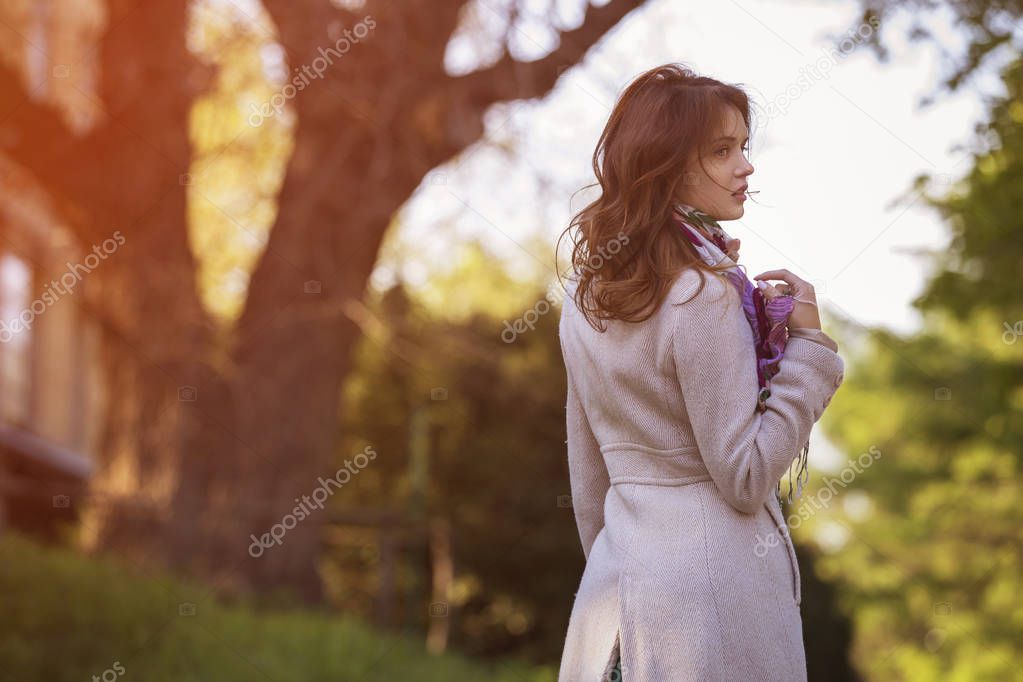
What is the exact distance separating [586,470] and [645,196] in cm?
56

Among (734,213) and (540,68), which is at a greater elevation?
(540,68)

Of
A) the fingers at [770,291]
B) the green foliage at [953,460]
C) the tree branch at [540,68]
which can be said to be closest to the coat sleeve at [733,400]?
the fingers at [770,291]

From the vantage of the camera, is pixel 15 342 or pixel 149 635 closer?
pixel 149 635

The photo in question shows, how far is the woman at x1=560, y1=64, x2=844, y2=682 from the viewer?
82.8 inches

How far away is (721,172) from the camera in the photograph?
226 cm

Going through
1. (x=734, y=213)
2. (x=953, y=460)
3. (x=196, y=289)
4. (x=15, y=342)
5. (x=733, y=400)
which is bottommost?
(x=733, y=400)

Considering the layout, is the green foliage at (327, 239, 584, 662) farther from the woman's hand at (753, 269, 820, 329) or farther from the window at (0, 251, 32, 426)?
the woman's hand at (753, 269, 820, 329)

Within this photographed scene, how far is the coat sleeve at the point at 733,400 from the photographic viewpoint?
82.4 inches

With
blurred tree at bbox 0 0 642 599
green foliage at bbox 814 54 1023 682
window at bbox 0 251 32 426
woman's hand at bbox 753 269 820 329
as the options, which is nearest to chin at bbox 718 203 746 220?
woman's hand at bbox 753 269 820 329

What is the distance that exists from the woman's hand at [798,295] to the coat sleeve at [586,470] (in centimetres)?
43

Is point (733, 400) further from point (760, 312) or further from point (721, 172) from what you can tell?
point (721, 172)

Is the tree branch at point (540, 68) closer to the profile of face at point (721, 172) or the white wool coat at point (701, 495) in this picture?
the profile of face at point (721, 172)

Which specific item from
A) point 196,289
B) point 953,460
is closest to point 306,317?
point 196,289

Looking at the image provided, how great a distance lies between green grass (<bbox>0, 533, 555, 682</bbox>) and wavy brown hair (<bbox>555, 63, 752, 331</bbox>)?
5.67 meters
